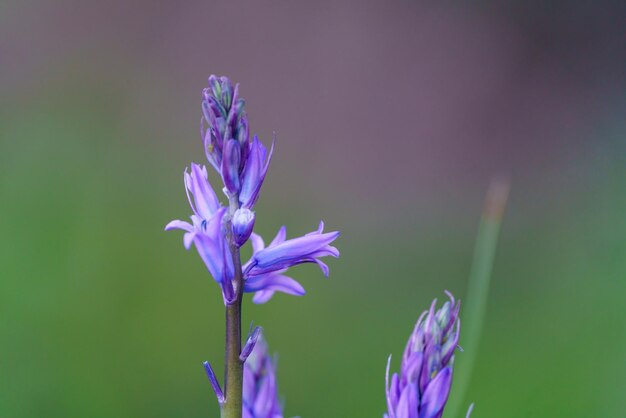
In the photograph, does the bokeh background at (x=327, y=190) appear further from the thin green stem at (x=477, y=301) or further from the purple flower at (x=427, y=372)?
the purple flower at (x=427, y=372)

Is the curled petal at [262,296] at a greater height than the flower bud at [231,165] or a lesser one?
lesser

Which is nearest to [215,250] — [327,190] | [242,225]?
[242,225]

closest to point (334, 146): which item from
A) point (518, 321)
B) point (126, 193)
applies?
point (126, 193)

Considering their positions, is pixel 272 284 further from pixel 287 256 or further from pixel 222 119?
pixel 222 119

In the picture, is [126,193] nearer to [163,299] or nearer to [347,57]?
[163,299]

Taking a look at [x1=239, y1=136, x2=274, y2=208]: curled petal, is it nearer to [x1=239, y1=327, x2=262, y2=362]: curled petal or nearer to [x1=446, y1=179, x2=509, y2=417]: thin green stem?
[x1=239, y1=327, x2=262, y2=362]: curled petal

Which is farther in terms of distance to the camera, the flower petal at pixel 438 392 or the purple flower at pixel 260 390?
the purple flower at pixel 260 390

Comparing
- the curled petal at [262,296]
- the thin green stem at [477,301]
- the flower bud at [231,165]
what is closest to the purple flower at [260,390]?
the curled petal at [262,296]
